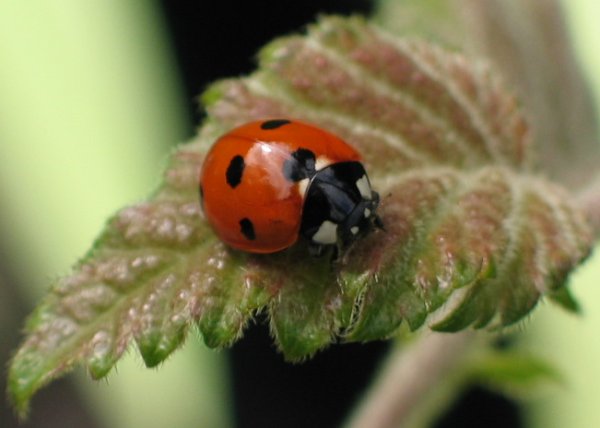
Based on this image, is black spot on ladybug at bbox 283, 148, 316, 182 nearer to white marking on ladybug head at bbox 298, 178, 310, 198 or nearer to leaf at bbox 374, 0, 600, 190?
white marking on ladybug head at bbox 298, 178, 310, 198

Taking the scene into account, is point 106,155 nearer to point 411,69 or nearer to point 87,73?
point 87,73

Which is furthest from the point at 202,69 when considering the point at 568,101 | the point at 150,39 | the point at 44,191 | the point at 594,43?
the point at 568,101

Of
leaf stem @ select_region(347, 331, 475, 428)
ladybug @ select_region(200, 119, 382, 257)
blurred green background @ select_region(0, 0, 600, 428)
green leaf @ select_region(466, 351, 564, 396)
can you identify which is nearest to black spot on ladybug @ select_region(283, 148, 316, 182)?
ladybug @ select_region(200, 119, 382, 257)

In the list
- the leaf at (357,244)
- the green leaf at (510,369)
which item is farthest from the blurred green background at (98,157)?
the leaf at (357,244)

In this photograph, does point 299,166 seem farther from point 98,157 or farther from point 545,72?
point 98,157

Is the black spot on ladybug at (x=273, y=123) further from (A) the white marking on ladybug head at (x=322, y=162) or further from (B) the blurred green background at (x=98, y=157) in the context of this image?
(B) the blurred green background at (x=98, y=157)

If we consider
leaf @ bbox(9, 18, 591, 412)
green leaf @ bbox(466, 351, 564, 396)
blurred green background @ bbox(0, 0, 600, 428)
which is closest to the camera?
leaf @ bbox(9, 18, 591, 412)

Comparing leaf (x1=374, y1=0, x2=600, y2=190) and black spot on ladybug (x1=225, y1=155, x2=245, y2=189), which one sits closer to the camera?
black spot on ladybug (x1=225, y1=155, x2=245, y2=189)
